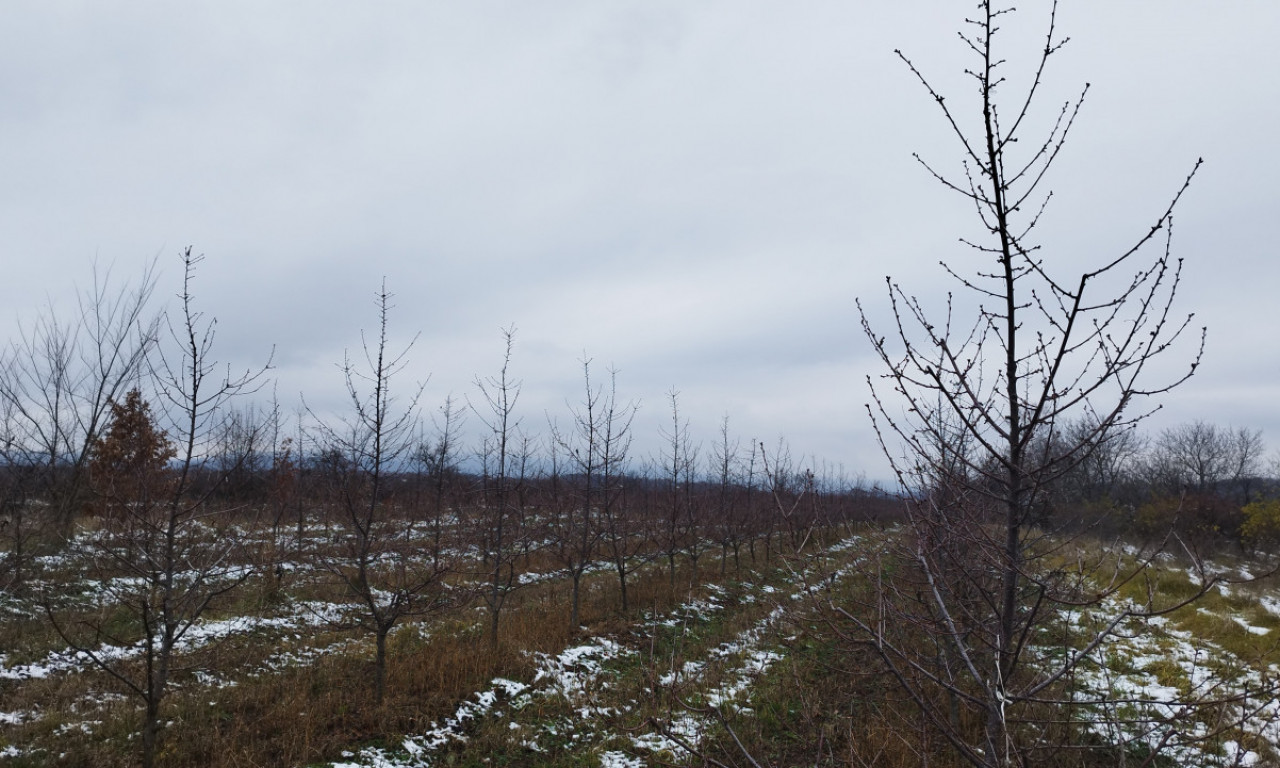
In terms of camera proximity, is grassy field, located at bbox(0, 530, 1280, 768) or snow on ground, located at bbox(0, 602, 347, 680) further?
snow on ground, located at bbox(0, 602, 347, 680)

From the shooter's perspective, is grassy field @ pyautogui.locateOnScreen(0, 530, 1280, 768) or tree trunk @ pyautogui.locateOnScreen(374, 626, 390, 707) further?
tree trunk @ pyautogui.locateOnScreen(374, 626, 390, 707)

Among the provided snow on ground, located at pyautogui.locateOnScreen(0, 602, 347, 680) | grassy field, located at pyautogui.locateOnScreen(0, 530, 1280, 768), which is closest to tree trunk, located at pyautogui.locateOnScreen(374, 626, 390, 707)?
grassy field, located at pyautogui.locateOnScreen(0, 530, 1280, 768)

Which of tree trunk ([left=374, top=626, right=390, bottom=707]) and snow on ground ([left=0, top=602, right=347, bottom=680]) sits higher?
tree trunk ([left=374, top=626, right=390, bottom=707])

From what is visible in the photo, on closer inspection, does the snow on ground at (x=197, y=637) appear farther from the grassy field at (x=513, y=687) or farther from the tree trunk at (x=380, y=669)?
the tree trunk at (x=380, y=669)

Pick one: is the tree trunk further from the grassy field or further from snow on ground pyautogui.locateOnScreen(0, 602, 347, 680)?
snow on ground pyautogui.locateOnScreen(0, 602, 347, 680)

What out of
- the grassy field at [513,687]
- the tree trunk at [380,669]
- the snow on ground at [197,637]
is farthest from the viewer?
the snow on ground at [197,637]

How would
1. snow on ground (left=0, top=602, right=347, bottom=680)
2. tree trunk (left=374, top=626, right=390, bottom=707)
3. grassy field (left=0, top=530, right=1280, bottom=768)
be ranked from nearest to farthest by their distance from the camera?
grassy field (left=0, top=530, right=1280, bottom=768) → tree trunk (left=374, top=626, right=390, bottom=707) → snow on ground (left=0, top=602, right=347, bottom=680)

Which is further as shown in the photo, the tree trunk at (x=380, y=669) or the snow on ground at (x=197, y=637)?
the snow on ground at (x=197, y=637)

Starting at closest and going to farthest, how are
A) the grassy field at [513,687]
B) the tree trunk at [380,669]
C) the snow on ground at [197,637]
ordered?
the grassy field at [513,687] → the tree trunk at [380,669] → the snow on ground at [197,637]

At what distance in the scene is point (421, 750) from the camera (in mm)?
6266

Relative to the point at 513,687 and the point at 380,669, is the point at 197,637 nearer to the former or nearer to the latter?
the point at 380,669

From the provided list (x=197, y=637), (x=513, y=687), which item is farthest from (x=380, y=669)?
(x=197, y=637)

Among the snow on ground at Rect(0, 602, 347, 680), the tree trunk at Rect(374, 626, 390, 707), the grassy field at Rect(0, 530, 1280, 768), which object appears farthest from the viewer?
the snow on ground at Rect(0, 602, 347, 680)

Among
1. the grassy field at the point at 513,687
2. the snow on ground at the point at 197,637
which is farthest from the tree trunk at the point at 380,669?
the snow on ground at the point at 197,637
